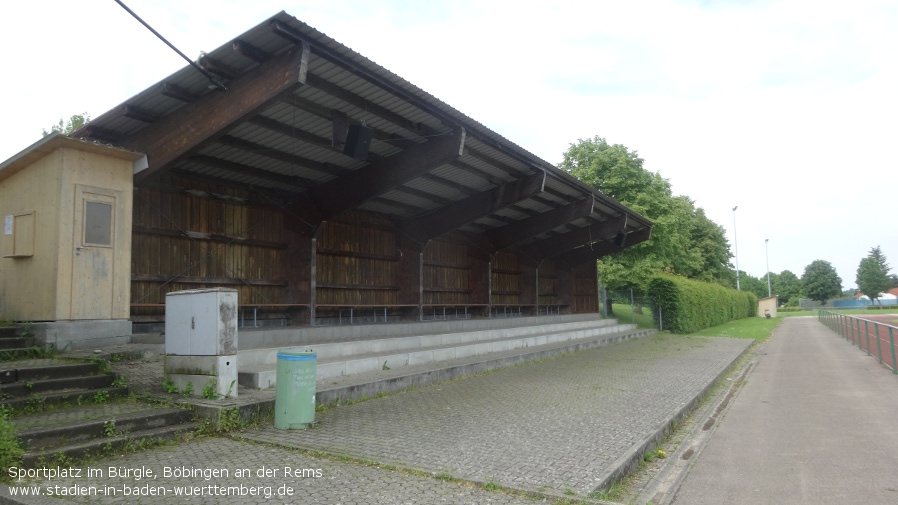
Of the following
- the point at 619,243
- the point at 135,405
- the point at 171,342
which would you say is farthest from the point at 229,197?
the point at 619,243

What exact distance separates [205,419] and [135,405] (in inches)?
37.0

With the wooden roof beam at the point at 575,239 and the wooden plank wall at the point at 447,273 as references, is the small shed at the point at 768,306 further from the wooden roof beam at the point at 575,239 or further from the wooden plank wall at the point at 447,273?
the wooden plank wall at the point at 447,273

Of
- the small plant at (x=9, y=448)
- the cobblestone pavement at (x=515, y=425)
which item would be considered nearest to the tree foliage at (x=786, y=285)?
the cobblestone pavement at (x=515, y=425)

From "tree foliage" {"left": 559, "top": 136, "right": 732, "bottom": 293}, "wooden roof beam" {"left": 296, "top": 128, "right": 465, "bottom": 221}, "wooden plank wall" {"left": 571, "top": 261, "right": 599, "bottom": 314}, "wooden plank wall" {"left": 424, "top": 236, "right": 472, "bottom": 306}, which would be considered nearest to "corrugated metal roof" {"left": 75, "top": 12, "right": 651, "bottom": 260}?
"wooden roof beam" {"left": 296, "top": 128, "right": 465, "bottom": 221}

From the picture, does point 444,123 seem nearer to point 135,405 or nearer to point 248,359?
point 248,359

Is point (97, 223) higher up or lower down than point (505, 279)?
higher up

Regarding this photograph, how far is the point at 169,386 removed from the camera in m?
7.87

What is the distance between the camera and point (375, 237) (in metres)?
16.8

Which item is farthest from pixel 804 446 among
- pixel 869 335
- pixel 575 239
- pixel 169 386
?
pixel 869 335

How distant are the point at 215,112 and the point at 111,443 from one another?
517cm

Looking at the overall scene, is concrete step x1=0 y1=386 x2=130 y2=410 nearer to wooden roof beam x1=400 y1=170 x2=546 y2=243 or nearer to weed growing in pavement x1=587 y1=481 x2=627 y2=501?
weed growing in pavement x1=587 y1=481 x2=627 y2=501

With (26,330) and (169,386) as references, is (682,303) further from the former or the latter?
(26,330)

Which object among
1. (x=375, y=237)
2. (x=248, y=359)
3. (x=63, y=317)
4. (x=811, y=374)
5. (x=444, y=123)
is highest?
(x=444, y=123)

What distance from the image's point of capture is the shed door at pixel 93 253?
8.78 m
